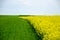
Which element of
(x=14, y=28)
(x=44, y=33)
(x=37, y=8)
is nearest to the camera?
(x=44, y=33)

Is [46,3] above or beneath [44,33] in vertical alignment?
above

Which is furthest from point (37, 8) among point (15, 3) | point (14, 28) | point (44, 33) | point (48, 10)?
point (44, 33)

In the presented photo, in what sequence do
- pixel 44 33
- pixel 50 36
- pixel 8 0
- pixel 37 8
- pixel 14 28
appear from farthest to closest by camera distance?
1. pixel 37 8
2. pixel 8 0
3. pixel 14 28
4. pixel 44 33
5. pixel 50 36

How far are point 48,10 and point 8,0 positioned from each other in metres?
1.21

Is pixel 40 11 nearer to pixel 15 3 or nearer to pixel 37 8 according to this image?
pixel 37 8

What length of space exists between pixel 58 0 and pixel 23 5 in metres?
1.09

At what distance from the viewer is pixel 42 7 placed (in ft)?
11.6

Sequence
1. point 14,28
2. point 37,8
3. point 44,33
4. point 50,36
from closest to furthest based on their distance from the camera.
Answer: point 50,36 < point 44,33 < point 14,28 < point 37,8

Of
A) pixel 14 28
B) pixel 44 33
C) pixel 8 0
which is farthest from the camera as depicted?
pixel 8 0

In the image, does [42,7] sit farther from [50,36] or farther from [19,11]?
[50,36]

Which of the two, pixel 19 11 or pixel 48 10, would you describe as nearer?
pixel 19 11

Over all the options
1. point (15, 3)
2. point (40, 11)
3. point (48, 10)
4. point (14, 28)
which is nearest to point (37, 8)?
point (40, 11)

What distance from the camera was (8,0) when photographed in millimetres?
3270

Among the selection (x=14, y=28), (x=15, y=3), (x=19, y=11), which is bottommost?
(x=14, y=28)
